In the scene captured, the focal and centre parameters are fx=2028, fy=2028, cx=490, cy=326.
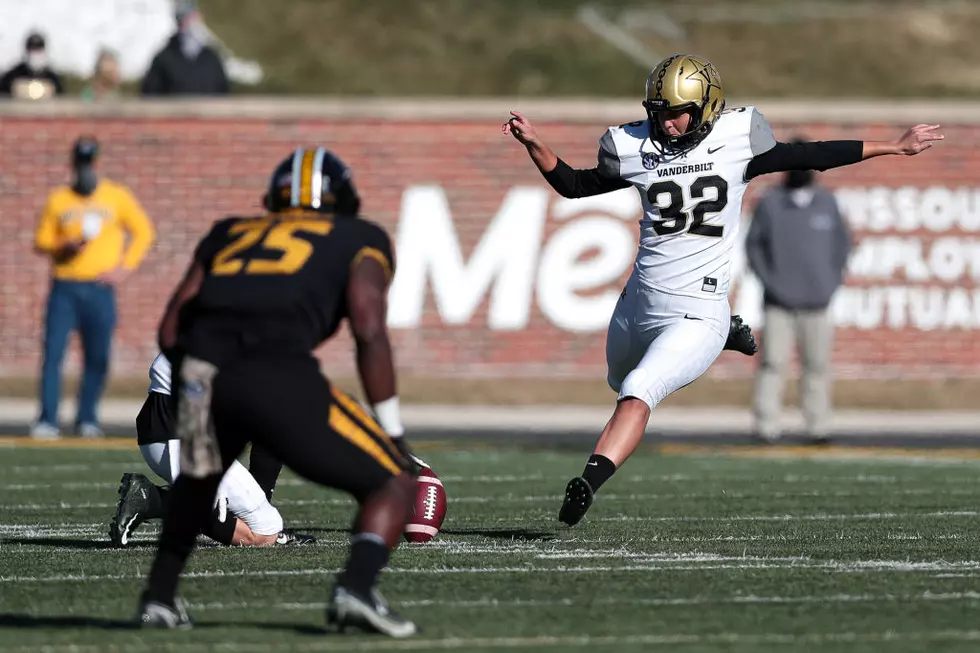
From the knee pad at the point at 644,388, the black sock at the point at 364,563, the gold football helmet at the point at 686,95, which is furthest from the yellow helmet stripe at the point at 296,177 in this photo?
the gold football helmet at the point at 686,95

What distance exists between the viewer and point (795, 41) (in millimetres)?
40406

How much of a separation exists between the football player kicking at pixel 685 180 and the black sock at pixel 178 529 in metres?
2.95

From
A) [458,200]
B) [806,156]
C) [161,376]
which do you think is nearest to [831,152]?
[806,156]

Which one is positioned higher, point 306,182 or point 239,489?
point 306,182

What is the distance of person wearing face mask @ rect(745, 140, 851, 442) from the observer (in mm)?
15008

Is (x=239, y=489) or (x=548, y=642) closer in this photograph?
(x=548, y=642)

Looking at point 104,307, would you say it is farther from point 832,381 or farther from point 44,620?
point 44,620

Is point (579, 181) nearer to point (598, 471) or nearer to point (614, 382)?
point (614, 382)

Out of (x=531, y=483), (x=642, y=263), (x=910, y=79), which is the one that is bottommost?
(x=531, y=483)

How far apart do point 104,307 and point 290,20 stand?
24.0 metres

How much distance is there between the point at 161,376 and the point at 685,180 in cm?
242

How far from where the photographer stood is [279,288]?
5.89 meters

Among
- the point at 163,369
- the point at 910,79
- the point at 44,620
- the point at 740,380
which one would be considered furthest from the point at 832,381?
the point at 910,79

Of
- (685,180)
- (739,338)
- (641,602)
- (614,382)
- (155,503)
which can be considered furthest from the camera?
(614,382)
